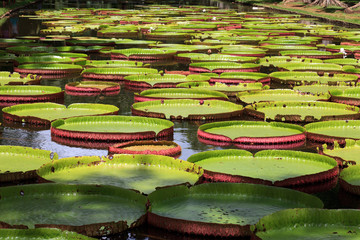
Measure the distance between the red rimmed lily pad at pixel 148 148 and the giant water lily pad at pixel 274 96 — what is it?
130 inches

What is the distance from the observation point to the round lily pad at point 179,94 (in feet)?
35.2

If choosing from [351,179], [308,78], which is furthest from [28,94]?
[351,179]

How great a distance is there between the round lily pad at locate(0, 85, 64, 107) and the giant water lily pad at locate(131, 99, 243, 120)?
1.76m

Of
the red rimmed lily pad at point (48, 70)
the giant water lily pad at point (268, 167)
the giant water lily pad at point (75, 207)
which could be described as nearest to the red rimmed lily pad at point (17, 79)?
the red rimmed lily pad at point (48, 70)

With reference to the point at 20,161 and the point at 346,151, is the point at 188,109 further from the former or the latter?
the point at 20,161

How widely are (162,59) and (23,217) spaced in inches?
503

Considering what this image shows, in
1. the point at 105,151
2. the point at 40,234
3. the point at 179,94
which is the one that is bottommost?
the point at 105,151

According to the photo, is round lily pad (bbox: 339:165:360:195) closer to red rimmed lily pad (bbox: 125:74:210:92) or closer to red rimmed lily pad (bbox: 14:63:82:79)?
red rimmed lily pad (bbox: 125:74:210:92)

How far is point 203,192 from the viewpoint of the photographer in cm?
559

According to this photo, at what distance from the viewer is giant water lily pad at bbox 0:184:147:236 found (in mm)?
4914

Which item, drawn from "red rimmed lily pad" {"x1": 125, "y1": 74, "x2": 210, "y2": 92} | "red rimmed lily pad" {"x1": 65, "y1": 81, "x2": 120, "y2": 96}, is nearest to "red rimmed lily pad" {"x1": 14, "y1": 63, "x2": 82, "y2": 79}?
"red rimmed lily pad" {"x1": 125, "y1": 74, "x2": 210, "y2": 92}

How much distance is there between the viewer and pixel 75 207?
208 inches

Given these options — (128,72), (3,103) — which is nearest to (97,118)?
(3,103)

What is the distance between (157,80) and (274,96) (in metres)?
2.61
